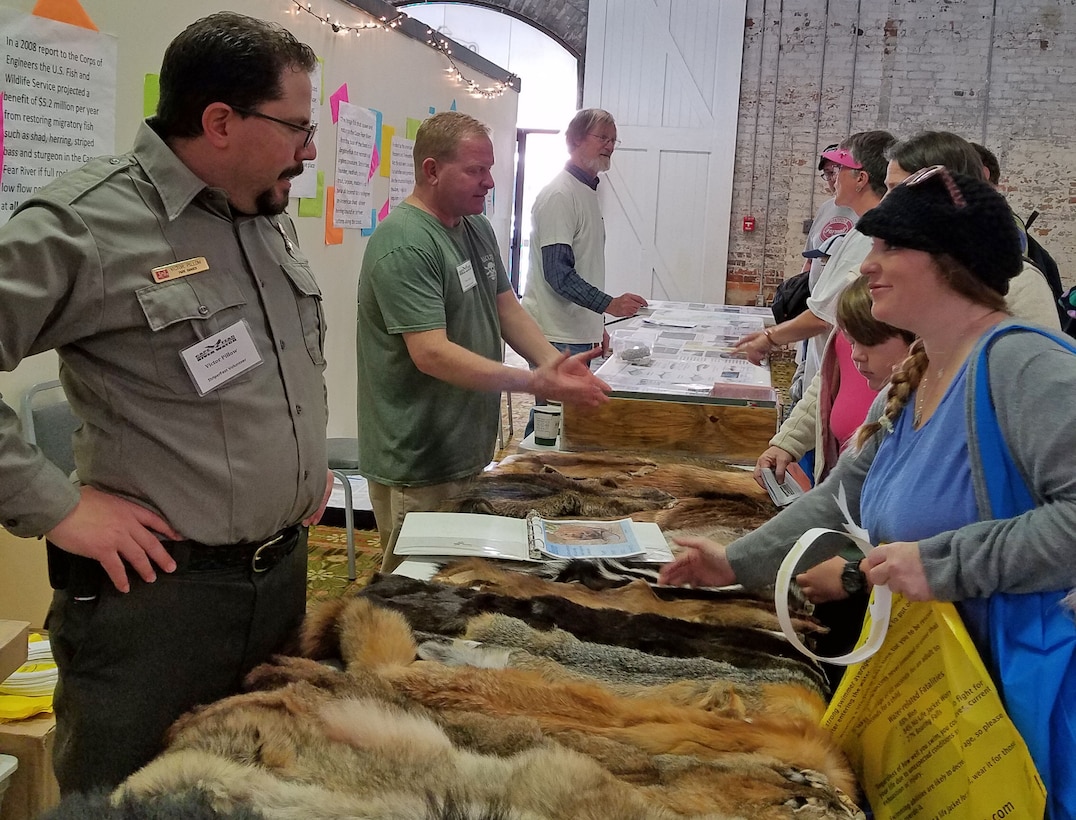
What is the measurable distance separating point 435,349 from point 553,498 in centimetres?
44

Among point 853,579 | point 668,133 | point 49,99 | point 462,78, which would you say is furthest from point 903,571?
point 668,133

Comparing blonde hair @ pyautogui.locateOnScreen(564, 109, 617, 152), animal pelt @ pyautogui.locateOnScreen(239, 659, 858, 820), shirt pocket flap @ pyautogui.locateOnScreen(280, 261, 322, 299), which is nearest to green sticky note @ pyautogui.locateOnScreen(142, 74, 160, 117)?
shirt pocket flap @ pyautogui.locateOnScreen(280, 261, 322, 299)

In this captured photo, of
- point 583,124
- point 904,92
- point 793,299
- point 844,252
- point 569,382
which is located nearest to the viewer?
point 569,382

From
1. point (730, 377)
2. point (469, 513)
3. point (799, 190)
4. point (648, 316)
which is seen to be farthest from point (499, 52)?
point (469, 513)

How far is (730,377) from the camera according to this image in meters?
3.19

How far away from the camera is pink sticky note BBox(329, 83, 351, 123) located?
14.2 ft

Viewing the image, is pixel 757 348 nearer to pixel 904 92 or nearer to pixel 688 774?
pixel 688 774

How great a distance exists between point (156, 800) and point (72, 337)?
667 millimetres

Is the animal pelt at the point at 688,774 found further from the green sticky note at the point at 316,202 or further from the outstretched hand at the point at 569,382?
the green sticky note at the point at 316,202

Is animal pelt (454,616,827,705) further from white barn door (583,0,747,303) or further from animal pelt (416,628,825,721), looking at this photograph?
white barn door (583,0,747,303)

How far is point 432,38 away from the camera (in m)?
5.49

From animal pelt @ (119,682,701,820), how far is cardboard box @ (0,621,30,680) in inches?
35.6

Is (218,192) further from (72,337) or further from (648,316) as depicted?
(648,316)

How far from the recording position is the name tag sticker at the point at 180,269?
1376 millimetres
